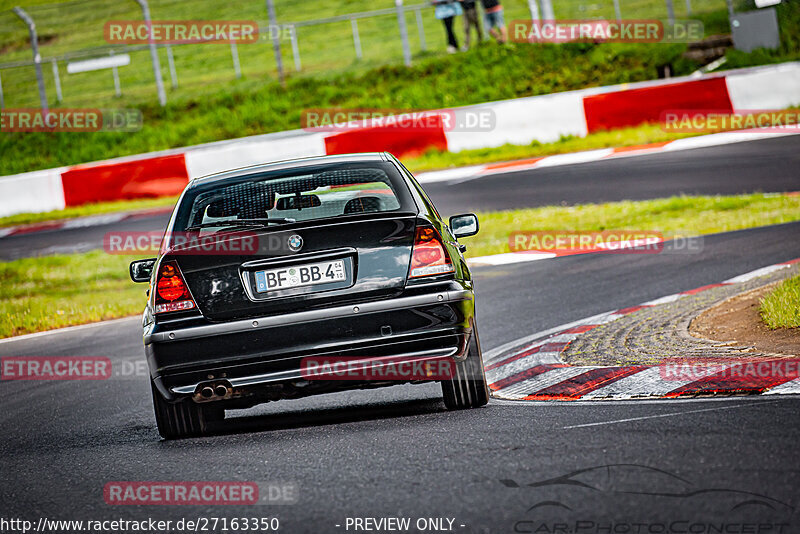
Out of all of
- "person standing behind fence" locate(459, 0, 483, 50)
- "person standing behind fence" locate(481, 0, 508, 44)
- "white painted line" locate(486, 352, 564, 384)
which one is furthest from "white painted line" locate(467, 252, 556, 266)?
"person standing behind fence" locate(459, 0, 483, 50)

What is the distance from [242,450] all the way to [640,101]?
1491 cm

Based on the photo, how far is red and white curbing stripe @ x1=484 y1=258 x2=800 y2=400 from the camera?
6.16m

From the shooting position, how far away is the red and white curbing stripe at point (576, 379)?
6156 mm

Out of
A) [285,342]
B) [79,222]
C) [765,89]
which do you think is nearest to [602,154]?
[765,89]

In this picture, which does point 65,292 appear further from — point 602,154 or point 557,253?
point 602,154

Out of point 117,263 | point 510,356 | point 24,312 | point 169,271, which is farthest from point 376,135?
point 169,271

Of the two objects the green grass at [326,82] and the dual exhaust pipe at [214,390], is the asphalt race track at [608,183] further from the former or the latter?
the dual exhaust pipe at [214,390]

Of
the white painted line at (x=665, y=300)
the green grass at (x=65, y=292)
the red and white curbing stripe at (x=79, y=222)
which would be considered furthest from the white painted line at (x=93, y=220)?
the white painted line at (x=665, y=300)

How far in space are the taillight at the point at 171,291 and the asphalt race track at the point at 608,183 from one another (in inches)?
379

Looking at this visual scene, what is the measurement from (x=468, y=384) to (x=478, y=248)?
7972 mm

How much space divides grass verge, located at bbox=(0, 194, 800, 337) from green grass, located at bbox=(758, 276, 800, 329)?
5.32 metres

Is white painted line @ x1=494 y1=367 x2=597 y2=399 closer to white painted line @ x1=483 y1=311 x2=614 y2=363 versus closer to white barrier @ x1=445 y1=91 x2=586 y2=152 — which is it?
white painted line @ x1=483 y1=311 x2=614 y2=363

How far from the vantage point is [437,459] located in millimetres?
5219

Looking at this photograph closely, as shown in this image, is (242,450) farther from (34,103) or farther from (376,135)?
(34,103)
